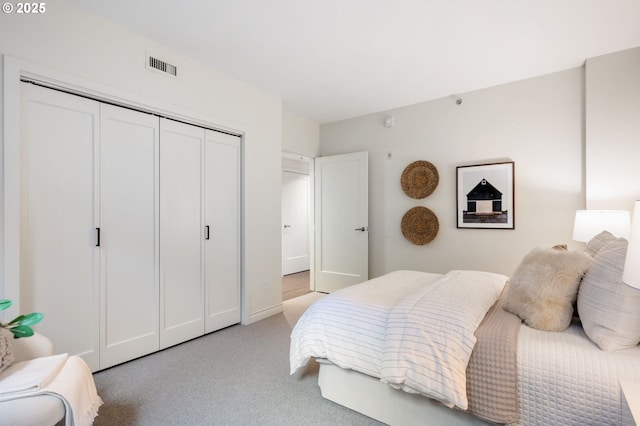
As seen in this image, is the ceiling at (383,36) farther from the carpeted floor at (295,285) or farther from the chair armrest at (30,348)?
the carpeted floor at (295,285)

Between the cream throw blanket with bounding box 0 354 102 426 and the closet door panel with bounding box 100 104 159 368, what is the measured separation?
3.05 feet

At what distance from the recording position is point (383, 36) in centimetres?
250

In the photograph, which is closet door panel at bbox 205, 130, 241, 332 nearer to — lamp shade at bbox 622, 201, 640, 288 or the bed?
the bed

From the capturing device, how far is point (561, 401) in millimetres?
1273

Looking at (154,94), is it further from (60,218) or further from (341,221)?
(341,221)

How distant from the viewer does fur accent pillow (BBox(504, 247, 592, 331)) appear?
60.7 inches

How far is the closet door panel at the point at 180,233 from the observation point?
2.73 metres

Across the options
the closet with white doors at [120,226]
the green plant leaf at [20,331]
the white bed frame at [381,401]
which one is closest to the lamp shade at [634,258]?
the white bed frame at [381,401]

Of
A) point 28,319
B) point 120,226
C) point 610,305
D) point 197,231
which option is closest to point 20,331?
point 28,319

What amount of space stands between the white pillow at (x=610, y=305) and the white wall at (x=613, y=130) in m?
1.72

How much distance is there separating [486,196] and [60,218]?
13.0 feet

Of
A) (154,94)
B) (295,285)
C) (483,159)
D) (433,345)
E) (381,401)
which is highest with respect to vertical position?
(154,94)

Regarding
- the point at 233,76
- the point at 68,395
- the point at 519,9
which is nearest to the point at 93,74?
the point at 233,76

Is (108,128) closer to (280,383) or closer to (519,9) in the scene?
(280,383)
